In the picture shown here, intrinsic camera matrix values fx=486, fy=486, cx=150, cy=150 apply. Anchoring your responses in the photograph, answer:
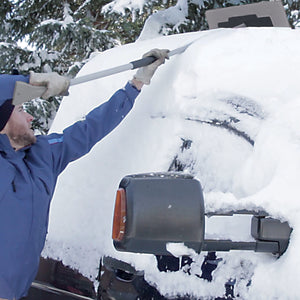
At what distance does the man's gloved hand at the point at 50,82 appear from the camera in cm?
218

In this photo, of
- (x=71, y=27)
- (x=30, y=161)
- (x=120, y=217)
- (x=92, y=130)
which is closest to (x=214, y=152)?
(x=120, y=217)

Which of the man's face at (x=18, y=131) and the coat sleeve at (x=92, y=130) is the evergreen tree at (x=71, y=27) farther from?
the man's face at (x=18, y=131)

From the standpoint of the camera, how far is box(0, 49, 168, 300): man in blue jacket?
203 cm

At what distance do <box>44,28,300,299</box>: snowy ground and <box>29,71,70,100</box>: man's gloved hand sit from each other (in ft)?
1.32

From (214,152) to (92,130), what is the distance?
2.60 ft

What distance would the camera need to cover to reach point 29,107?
7516 millimetres

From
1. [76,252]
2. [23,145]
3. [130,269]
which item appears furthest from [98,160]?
[130,269]

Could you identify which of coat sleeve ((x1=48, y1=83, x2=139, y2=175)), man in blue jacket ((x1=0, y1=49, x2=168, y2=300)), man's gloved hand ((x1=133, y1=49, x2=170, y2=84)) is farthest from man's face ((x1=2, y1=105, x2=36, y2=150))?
man's gloved hand ((x1=133, y1=49, x2=170, y2=84))

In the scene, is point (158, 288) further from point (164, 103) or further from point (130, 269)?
point (164, 103)

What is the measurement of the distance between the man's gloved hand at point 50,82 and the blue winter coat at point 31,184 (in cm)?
6

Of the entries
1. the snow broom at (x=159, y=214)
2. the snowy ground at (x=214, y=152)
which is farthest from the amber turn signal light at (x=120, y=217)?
the snowy ground at (x=214, y=152)

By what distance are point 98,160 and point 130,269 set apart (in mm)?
851

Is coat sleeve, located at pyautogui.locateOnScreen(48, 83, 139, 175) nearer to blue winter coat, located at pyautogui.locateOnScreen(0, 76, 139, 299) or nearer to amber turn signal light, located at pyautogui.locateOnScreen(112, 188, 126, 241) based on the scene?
blue winter coat, located at pyautogui.locateOnScreen(0, 76, 139, 299)

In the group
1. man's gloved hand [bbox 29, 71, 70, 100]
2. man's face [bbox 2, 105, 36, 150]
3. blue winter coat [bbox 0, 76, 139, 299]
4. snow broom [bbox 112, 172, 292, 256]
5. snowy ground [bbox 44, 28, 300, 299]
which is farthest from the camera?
man's face [bbox 2, 105, 36, 150]
